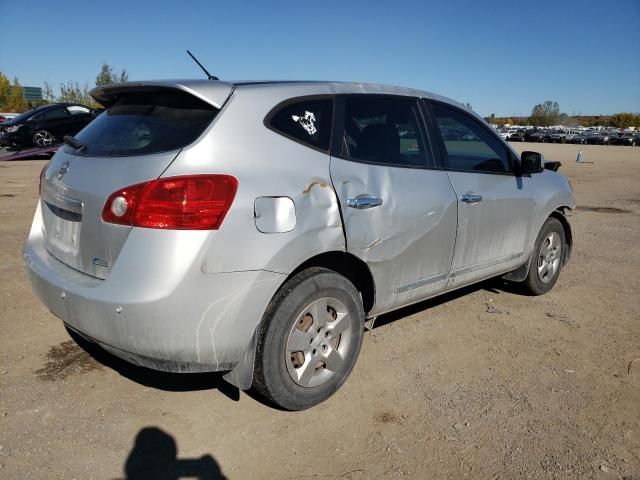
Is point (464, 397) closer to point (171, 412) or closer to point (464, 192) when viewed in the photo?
point (464, 192)

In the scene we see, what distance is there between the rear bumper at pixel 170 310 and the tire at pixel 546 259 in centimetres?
304

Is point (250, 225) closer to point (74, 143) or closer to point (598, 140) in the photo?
point (74, 143)

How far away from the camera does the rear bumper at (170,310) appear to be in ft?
7.74

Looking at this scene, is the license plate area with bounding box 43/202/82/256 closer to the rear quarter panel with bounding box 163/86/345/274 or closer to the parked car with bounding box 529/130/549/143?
the rear quarter panel with bounding box 163/86/345/274

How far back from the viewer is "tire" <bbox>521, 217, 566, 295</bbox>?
4.79 metres

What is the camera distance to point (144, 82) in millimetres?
2857

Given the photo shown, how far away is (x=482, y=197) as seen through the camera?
12.7 feet

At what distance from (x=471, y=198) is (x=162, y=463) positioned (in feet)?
8.53

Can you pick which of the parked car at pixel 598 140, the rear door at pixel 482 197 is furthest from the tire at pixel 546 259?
the parked car at pixel 598 140

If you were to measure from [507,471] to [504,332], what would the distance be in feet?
5.97

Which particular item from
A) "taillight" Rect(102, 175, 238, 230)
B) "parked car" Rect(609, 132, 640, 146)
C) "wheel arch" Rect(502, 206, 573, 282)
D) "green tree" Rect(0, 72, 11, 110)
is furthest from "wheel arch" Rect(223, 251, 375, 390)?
"green tree" Rect(0, 72, 11, 110)

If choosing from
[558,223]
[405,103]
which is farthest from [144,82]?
[558,223]

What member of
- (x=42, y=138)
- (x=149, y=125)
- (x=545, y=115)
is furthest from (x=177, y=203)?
(x=545, y=115)

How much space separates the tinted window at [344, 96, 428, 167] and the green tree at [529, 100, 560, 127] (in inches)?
5587
